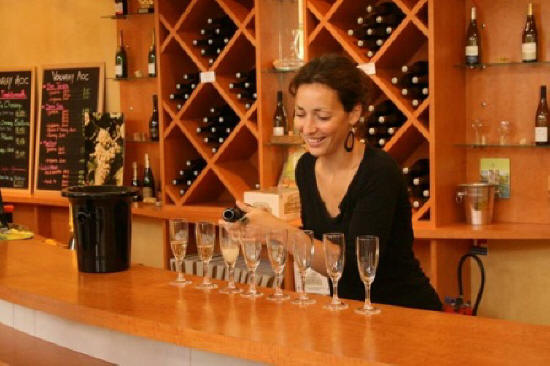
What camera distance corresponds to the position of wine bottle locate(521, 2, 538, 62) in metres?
4.12

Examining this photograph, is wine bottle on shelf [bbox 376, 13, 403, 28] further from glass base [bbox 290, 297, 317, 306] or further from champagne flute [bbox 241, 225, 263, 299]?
glass base [bbox 290, 297, 317, 306]

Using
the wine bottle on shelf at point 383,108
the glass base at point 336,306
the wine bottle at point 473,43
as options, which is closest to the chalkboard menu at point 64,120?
the wine bottle on shelf at point 383,108

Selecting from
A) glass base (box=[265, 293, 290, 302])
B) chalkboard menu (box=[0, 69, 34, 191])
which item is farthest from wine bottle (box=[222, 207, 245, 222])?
chalkboard menu (box=[0, 69, 34, 191])

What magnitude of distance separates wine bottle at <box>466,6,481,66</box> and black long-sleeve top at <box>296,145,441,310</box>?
193 centimetres

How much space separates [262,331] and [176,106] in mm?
3533

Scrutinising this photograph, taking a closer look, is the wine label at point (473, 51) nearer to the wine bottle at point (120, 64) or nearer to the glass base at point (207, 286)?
the glass base at point (207, 286)

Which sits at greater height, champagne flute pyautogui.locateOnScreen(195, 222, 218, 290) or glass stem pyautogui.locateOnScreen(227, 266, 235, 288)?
champagne flute pyautogui.locateOnScreen(195, 222, 218, 290)

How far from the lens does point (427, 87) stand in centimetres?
428

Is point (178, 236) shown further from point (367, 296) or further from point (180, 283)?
point (367, 296)

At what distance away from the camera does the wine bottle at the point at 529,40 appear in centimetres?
412

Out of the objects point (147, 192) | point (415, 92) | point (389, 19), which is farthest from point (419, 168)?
point (147, 192)

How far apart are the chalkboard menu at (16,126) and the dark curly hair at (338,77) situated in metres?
4.38

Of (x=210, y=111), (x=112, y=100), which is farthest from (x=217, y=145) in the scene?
(x=112, y=100)

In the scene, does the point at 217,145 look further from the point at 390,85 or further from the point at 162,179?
the point at 390,85
